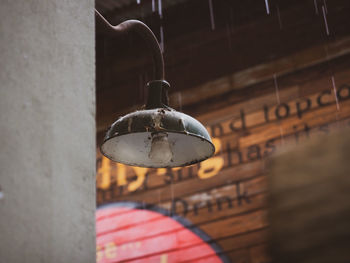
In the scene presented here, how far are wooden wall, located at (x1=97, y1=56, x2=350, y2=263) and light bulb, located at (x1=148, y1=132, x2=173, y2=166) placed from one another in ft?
9.17

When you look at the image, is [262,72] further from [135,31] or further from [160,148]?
[160,148]

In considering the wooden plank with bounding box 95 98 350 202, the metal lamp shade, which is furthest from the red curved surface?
the metal lamp shade

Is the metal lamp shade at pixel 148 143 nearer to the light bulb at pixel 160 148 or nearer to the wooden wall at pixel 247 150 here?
the light bulb at pixel 160 148

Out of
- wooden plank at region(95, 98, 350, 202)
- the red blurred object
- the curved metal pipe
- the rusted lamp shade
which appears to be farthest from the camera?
the red blurred object

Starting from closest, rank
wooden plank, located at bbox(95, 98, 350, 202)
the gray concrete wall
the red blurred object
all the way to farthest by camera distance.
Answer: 1. the gray concrete wall
2. wooden plank, located at bbox(95, 98, 350, 202)
3. the red blurred object

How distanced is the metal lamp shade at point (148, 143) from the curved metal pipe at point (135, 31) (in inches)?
13.9

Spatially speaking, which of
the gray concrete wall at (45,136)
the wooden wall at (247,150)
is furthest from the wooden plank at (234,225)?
the gray concrete wall at (45,136)

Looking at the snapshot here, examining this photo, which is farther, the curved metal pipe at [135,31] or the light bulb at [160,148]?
the light bulb at [160,148]

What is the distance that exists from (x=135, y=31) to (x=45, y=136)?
1374 mm

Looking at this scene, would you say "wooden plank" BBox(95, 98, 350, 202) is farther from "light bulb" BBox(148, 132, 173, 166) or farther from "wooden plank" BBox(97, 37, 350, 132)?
"light bulb" BBox(148, 132, 173, 166)

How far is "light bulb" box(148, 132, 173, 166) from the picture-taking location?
2.57 meters

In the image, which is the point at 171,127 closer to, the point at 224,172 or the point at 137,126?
the point at 137,126

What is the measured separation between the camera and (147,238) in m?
5.93

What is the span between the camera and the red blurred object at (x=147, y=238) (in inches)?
219
